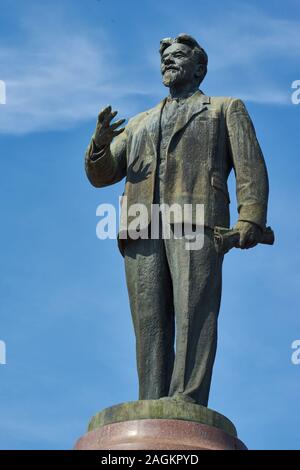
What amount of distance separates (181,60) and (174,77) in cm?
20

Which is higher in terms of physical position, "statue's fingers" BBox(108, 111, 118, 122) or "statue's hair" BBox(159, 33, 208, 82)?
"statue's hair" BBox(159, 33, 208, 82)

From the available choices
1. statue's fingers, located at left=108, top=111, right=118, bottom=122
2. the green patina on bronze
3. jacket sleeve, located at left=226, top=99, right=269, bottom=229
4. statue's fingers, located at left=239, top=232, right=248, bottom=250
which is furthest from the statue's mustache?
the green patina on bronze

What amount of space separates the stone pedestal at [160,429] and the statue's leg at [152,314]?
710 millimetres

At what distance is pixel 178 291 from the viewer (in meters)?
12.7

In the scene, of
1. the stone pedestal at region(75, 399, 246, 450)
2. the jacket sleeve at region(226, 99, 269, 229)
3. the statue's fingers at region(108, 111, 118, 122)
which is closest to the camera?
the stone pedestal at region(75, 399, 246, 450)

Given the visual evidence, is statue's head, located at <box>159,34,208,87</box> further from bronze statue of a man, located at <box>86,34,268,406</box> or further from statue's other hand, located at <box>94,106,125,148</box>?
statue's other hand, located at <box>94,106,125,148</box>

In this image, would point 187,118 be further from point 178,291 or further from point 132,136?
point 178,291

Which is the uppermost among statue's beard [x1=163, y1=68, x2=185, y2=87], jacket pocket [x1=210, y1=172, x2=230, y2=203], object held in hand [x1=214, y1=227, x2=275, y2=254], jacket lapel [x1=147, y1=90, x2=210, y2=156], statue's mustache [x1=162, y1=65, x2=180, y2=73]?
statue's mustache [x1=162, y1=65, x2=180, y2=73]

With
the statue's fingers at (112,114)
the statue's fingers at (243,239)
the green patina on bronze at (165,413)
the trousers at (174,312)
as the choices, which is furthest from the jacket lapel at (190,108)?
the green patina on bronze at (165,413)

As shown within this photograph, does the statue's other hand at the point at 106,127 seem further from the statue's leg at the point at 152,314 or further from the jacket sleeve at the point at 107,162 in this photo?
the statue's leg at the point at 152,314

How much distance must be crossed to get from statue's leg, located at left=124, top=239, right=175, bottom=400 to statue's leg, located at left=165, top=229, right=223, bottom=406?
0.17 m

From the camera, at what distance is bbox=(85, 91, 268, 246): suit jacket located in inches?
511

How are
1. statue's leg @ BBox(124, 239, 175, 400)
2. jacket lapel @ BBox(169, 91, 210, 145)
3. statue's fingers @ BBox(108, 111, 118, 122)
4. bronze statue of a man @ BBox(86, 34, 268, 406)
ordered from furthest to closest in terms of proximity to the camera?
jacket lapel @ BBox(169, 91, 210, 145) < statue's fingers @ BBox(108, 111, 118, 122) < statue's leg @ BBox(124, 239, 175, 400) < bronze statue of a man @ BBox(86, 34, 268, 406)
